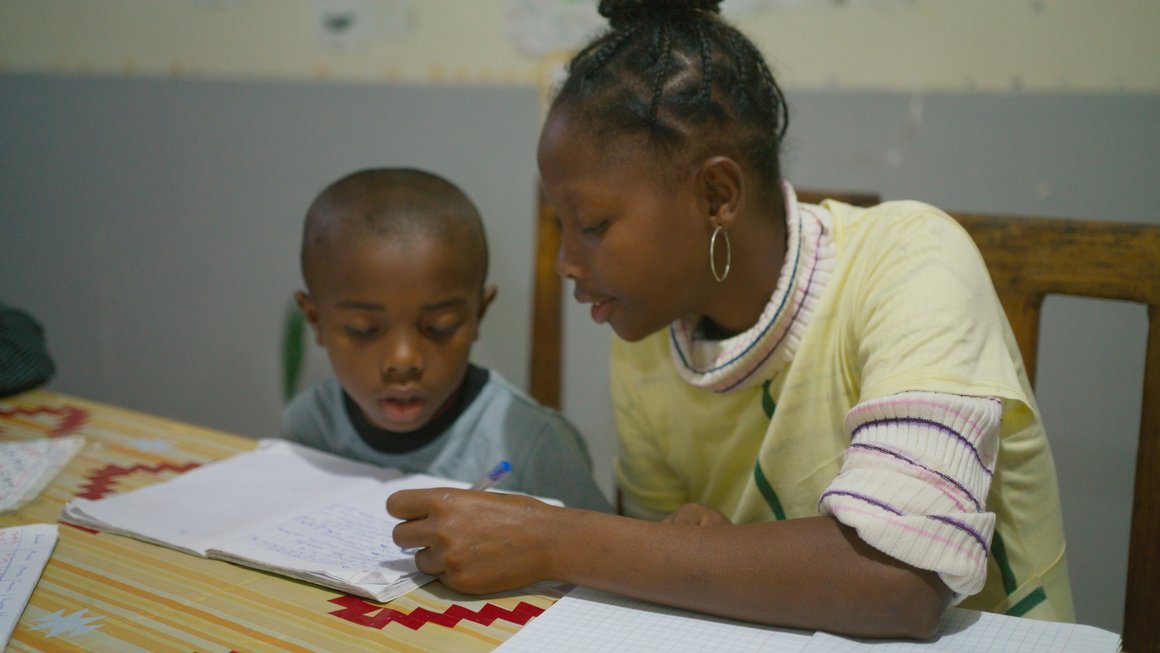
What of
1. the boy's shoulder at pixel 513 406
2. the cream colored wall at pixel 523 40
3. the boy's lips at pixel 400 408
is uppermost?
the cream colored wall at pixel 523 40

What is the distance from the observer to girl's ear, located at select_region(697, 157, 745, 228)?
1.00 m

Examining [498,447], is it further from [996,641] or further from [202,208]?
[202,208]

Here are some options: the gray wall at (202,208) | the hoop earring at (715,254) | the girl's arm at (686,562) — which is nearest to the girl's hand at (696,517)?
the girl's arm at (686,562)

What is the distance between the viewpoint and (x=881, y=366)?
83 cm

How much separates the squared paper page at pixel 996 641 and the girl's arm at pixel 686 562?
0.01 m

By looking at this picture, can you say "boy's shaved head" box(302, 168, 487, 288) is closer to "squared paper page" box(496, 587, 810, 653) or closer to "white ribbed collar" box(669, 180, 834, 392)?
"white ribbed collar" box(669, 180, 834, 392)

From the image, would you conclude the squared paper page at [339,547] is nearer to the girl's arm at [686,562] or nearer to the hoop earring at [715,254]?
the girl's arm at [686,562]

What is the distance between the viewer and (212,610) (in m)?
0.81

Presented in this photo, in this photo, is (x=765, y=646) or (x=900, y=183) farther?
(x=900, y=183)

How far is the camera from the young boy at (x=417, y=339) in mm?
1221

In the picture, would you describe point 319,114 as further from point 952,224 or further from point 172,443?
point 952,224

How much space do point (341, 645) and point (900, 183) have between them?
121 centimetres

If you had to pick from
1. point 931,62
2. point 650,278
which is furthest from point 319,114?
point 650,278

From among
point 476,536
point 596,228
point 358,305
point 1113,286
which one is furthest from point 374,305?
point 1113,286
